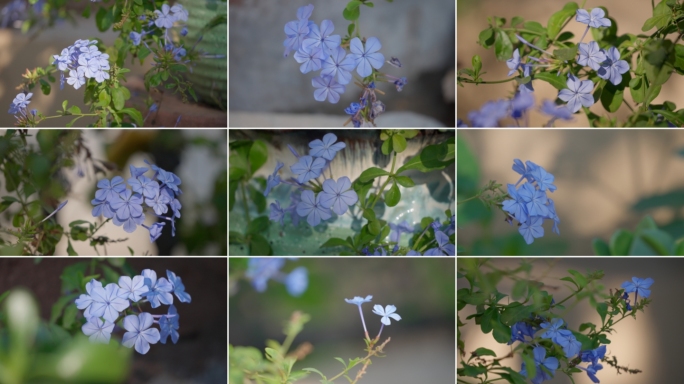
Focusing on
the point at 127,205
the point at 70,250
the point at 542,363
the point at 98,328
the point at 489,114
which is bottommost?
the point at 542,363

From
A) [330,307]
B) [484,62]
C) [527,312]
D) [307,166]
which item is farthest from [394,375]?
[484,62]

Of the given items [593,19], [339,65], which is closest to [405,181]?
[339,65]

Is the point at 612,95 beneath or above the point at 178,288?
above

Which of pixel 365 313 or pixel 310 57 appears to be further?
pixel 365 313

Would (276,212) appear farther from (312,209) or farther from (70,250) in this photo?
(70,250)

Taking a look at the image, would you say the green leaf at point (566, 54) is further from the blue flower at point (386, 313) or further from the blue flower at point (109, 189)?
the blue flower at point (109, 189)

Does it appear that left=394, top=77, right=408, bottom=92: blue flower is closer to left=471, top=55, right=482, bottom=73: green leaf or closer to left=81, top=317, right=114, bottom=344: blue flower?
left=471, top=55, right=482, bottom=73: green leaf
